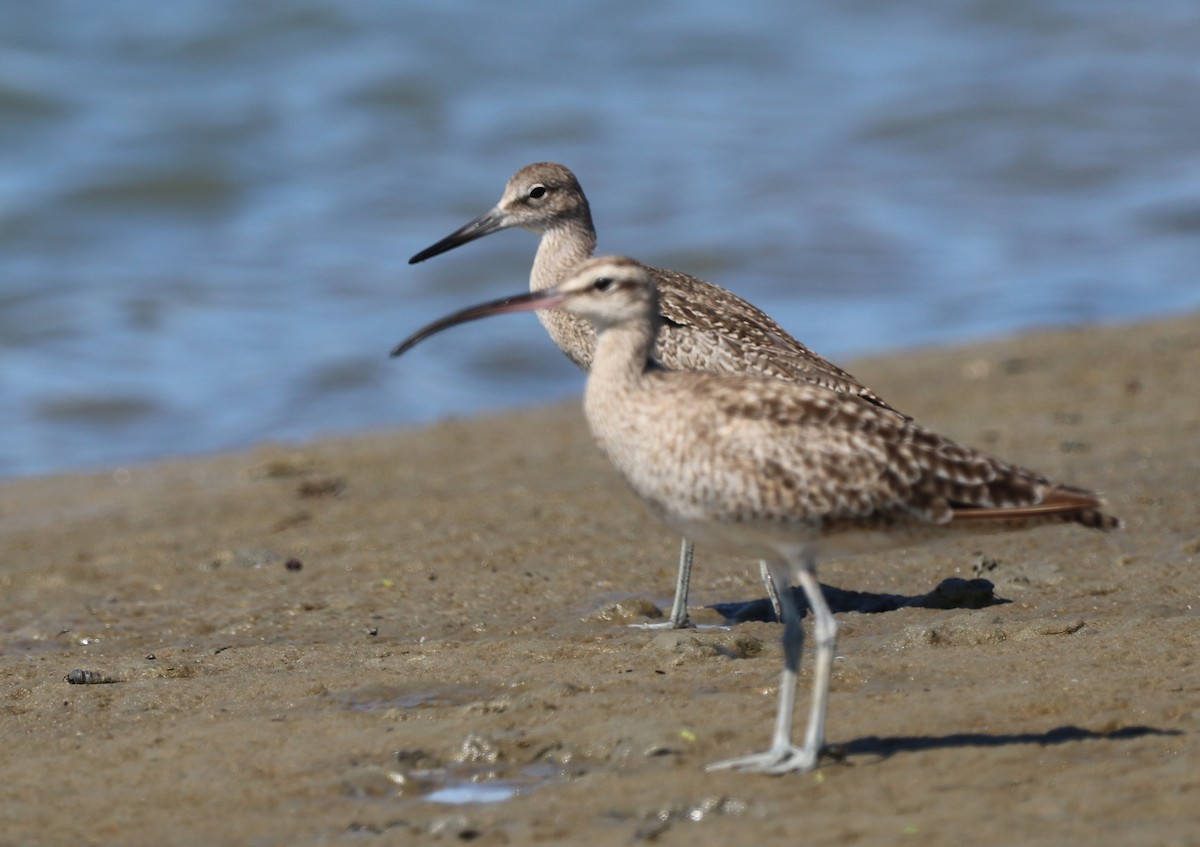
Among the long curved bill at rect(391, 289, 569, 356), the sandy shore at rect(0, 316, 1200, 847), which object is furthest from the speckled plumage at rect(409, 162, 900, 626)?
the long curved bill at rect(391, 289, 569, 356)

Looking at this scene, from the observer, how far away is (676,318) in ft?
26.8

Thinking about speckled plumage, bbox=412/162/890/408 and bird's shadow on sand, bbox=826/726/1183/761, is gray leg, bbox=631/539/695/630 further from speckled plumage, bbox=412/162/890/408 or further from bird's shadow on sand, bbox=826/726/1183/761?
bird's shadow on sand, bbox=826/726/1183/761

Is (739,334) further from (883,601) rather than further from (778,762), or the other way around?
(778,762)

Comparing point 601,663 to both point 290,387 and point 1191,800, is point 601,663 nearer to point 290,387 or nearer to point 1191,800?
point 1191,800

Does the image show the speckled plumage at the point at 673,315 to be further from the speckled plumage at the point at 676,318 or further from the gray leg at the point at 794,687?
the gray leg at the point at 794,687

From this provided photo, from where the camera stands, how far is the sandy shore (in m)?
4.96

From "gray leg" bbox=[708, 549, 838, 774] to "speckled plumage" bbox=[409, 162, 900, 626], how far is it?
1.90 meters

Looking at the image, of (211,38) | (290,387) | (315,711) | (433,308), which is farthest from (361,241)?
(315,711)

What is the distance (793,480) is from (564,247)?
14.8ft

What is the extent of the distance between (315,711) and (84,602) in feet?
8.42

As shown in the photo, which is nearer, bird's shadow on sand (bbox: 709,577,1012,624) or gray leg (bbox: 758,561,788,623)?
bird's shadow on sand (bbox: 709,577,1012,624)

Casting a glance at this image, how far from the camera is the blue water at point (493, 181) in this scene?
607 inches

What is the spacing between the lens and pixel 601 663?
657cm

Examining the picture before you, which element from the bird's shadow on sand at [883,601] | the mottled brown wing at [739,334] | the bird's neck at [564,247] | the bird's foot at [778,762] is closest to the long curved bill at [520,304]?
the bird's foot at [778,762]
